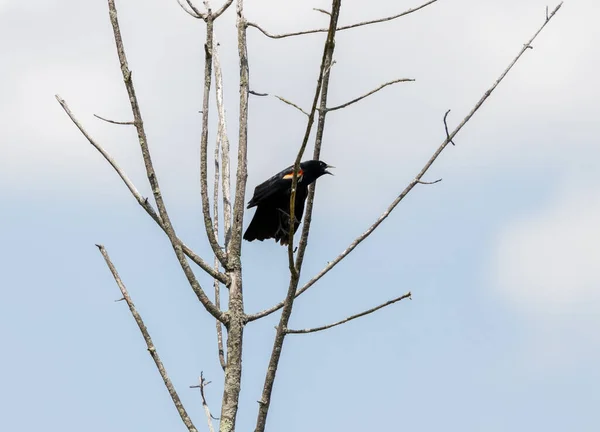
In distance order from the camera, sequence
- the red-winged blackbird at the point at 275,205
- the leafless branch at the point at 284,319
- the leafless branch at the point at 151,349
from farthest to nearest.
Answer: the red-winged blackbird at the point at 275,205 < the leafless branch at the point at 151,349 < the leafless branch at the point at 284,319

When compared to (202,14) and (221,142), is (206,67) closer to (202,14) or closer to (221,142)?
(202,14)

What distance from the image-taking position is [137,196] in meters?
4.34

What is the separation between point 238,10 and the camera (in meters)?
4.83

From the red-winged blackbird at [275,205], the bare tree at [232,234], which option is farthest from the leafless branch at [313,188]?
the red-winged blackbird at [275,205]

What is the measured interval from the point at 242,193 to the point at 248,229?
20.7ft

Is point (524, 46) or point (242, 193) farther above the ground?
point (524, 46)

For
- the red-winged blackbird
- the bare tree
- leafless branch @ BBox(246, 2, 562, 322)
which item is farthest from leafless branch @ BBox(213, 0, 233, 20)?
the red-winged blackbird

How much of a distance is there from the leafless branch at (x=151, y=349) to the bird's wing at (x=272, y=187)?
573 cm

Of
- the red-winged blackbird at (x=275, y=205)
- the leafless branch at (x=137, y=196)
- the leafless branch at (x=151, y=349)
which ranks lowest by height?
the leafless branch at (x=151, y=349)

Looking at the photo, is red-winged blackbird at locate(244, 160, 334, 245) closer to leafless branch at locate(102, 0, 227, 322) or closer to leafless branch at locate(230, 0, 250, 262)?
leafless branch at locate(230, 0, 250, 262)

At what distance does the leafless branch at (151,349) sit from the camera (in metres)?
4.07

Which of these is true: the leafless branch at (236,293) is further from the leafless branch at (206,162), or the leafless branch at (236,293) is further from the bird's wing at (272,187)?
the bird's wing at (272,187)

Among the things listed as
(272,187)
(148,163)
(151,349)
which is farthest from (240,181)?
(272,187)

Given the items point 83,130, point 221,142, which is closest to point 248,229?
point 221,142
